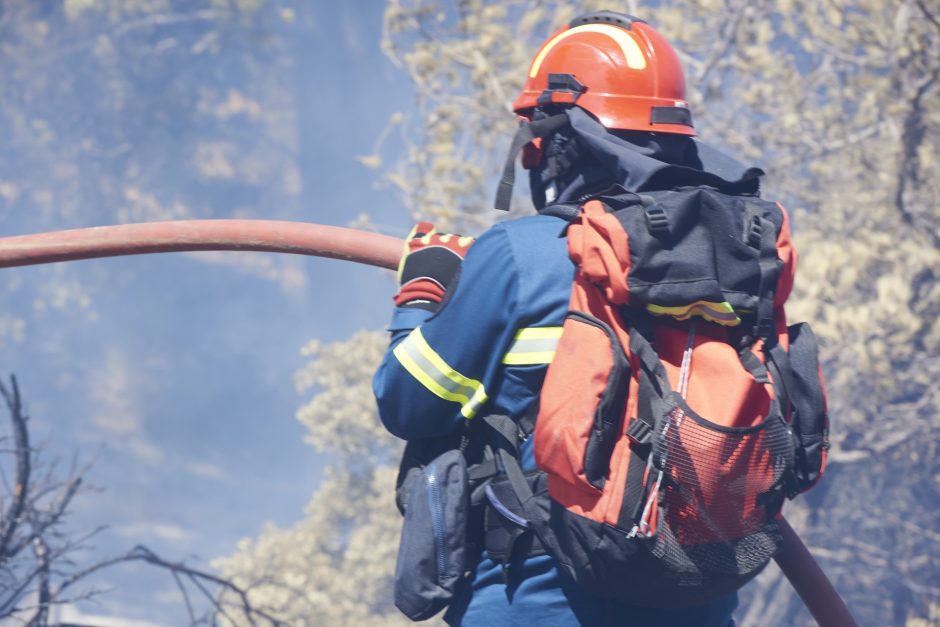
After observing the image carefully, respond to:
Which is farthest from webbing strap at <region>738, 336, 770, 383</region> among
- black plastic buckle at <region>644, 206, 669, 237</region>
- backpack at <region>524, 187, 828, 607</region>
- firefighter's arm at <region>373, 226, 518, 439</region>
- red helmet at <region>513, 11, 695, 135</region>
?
red helmet at <region>513, 11, 695, 135</region>

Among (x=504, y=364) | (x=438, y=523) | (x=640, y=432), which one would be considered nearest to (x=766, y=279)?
(x=640, y=432)

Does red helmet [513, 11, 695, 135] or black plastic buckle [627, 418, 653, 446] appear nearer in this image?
black plastic buckle [627, 418, 653, 446]

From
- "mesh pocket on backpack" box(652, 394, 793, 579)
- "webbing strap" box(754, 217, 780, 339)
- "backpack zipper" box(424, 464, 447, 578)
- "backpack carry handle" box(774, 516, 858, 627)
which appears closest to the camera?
"mesh pocket on backpack" box(652, 394, 793, 579)

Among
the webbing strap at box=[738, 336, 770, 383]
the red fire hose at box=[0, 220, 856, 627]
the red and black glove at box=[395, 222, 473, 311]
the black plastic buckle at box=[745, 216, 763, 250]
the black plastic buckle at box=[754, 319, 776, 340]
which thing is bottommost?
the webbing strap at box=[738, 336, 770, 383]

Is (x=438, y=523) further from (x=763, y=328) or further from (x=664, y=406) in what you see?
(x=763, y=328)

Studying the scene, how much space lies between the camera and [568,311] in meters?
1.43

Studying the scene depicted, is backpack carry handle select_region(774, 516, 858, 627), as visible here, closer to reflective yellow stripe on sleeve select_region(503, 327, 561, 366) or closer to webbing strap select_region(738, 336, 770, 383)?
webbing strap select_region(738, 336, 770, 383)

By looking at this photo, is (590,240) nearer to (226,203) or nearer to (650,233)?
(650,233)

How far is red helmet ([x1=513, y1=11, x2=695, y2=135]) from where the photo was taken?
1738 mm

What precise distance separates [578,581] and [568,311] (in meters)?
0.45

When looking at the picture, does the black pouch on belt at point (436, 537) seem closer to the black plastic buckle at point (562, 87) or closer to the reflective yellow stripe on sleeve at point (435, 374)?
the reflective yellow stripe on sleeve at point (435, 374)

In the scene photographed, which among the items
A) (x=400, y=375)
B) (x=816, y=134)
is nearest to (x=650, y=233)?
(x=400, y=375)

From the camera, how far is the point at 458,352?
58.9 inches

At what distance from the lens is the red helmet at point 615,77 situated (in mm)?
1738
